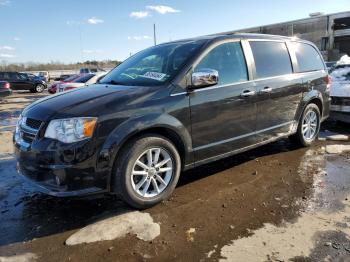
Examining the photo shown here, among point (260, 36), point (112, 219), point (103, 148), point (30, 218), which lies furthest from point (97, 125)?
point (260, 36)

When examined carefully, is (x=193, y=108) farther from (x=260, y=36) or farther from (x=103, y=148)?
(x=260, y=36)

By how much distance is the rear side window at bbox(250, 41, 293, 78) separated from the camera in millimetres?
5191

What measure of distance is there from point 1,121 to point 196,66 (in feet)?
29.6

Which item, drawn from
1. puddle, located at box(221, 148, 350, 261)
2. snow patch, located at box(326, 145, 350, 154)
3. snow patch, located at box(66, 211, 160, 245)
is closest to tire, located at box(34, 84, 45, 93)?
snow patch, located at box(326, 145, 350, 154)

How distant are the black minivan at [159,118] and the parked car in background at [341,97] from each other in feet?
8.98

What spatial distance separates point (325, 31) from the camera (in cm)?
4378

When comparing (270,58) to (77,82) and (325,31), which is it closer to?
(77,82)

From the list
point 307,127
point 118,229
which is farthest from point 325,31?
point 118,229

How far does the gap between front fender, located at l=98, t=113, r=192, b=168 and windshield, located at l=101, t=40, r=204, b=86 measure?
0.52m

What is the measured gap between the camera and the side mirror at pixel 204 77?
13.8 ft

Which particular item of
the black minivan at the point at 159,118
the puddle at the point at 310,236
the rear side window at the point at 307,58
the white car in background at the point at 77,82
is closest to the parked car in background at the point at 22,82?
the white car in background at the point at 77,82

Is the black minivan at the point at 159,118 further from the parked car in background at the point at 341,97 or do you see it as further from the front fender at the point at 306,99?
the parked car in background at the point at 341,97

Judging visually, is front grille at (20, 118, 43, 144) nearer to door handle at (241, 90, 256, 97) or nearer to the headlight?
the headlight

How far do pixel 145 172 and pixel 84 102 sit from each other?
99cm
